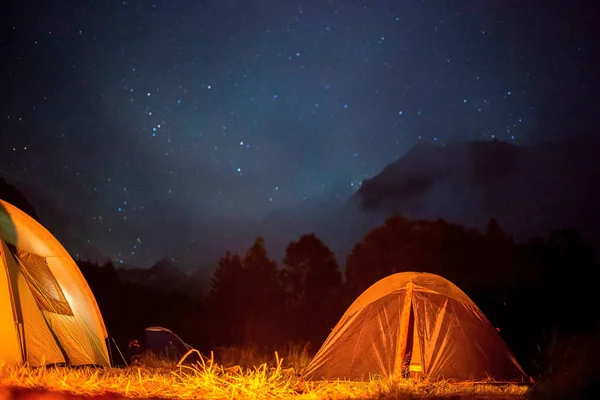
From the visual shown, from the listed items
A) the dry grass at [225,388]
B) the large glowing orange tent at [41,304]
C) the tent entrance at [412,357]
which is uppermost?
the large glowing orange tent at [41,304]

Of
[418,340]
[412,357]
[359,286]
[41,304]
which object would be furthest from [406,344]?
[359,286]

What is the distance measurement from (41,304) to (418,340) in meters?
5.79

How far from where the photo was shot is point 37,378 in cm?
662

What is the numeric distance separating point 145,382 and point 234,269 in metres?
28.8

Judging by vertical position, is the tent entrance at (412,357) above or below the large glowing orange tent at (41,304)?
below

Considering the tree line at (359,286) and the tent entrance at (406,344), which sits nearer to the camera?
the tent entrance at (406,344)

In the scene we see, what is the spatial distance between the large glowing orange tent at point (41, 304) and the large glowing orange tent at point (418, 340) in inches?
143

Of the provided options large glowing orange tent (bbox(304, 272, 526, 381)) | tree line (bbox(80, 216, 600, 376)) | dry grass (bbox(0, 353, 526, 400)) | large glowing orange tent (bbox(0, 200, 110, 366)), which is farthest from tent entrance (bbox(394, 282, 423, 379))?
tree line (bbox(80, 216, 600, 376))

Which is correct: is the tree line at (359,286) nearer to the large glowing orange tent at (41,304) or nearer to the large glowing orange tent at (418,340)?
the large glowing orange tent at (418,340)

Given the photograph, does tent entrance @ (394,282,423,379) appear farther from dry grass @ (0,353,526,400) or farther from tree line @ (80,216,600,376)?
tree line @ (80,216,600,376)

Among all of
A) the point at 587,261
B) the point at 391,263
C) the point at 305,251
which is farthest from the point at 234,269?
the point at 587,261

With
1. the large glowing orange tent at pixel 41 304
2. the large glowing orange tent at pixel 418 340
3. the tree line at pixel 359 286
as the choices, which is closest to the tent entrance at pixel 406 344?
the large glowing orange tent at pixel 418 340

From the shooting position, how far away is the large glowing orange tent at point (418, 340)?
9.84 metres

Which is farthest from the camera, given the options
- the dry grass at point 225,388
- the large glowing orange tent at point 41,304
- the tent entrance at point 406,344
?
the tent entrance at point 406,344
